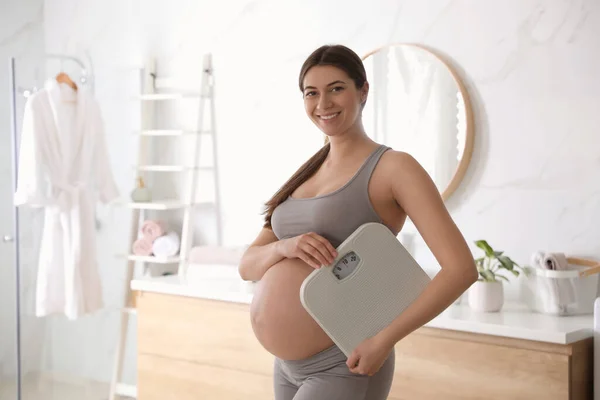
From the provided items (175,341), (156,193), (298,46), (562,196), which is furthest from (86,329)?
(562,196)

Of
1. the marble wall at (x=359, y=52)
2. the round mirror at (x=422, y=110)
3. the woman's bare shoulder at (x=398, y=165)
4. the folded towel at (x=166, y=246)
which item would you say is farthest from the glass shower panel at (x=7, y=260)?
the woman's bare shoulder at (x=398, y=165)

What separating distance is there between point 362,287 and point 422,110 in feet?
5.13

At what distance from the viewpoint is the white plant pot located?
8.38 ft

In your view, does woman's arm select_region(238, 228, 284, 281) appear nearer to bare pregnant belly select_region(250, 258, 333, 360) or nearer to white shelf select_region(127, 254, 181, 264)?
bare pregnant belly select_region(250, 258, 333, 360)

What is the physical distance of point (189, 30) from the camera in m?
3.66

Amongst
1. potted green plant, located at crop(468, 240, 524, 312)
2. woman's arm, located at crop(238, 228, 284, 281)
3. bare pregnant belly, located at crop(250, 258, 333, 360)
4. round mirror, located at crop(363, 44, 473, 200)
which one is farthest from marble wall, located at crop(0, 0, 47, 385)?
bare pregnant belly, located at crop(250, 258, 333, 360)

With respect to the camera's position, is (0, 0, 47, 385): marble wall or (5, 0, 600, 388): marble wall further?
(0, 0, 47, 385): marble wall

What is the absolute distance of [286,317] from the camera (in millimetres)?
1607

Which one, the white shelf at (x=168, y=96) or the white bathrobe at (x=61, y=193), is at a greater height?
the white shelf at (x=168, y=96)

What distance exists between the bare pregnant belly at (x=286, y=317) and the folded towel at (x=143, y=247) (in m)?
2.03

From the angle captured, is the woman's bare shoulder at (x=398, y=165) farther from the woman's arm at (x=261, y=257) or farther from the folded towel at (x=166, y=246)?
the folded towel at (x=166, y=246)

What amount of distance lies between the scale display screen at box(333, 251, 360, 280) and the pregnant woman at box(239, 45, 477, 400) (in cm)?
2

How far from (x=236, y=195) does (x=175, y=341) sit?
74 cm

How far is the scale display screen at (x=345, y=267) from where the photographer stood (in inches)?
59.7
